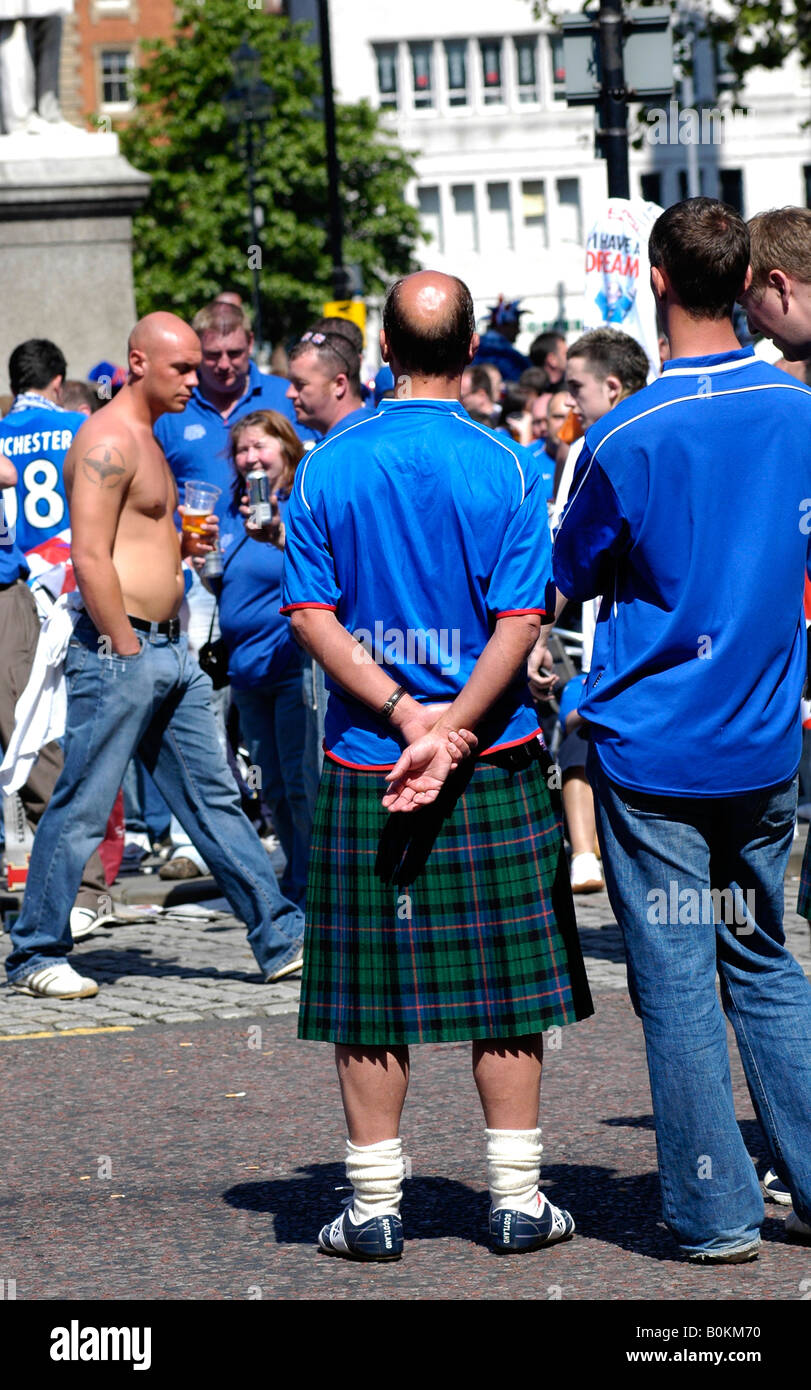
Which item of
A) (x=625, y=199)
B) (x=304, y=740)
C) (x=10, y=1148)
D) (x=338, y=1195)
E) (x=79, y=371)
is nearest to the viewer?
(x=338, y=1195)

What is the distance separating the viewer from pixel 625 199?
1147cm

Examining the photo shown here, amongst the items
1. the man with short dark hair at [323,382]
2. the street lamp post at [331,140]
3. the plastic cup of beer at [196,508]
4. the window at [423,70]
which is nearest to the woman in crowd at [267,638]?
the plastic cup of beer at [196,508]

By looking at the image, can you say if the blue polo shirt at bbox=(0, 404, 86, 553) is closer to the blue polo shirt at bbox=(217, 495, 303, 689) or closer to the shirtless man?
the blue polo shirt at bbox=(217, 495, 303, 689)

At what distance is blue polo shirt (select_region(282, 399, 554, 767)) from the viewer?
4.66 metres

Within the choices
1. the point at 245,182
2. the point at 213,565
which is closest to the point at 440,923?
the point at 213,565

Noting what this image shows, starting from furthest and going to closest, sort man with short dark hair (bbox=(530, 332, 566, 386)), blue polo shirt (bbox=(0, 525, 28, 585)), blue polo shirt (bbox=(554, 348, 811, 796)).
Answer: man with short dark hair (bbox=(530, 332, 566, 386))
blue polo shirt (bbox=(0, 525, 28, 585))
blue polo shirt (bbox=(554, 348, 811, 796))

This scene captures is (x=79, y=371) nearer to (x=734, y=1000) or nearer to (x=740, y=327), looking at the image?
(x=740, y=327)

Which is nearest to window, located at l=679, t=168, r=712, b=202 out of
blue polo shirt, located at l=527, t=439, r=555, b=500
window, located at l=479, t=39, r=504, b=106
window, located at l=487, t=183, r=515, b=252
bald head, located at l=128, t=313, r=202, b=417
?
window, located at l=487, t=183, r=515, b=252

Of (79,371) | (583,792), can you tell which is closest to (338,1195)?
(583,792)

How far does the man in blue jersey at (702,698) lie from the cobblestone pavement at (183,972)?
3012mm

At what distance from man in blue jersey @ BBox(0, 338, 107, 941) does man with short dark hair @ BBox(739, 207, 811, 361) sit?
5102 mm

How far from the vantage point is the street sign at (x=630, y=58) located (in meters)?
12.2

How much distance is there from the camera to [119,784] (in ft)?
25.9

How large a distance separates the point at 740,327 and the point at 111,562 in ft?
27.8
